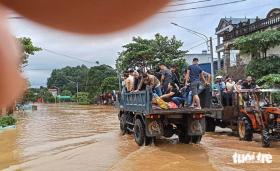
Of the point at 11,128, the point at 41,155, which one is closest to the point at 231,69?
the point at 11,128

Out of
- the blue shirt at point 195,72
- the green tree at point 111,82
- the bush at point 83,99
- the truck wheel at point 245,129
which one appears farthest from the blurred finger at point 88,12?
the bush at point 83,99

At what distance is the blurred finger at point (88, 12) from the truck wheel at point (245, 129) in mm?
10869

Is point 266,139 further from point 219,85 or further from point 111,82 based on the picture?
point 111,82

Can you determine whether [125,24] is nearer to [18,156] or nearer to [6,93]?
[6,93]

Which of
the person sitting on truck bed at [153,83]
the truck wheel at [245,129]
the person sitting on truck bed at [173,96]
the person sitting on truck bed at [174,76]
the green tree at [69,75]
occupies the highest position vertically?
the person sitting on truck bed at [174,76]

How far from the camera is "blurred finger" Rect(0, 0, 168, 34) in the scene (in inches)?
34.8

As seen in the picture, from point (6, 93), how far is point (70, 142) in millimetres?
12486

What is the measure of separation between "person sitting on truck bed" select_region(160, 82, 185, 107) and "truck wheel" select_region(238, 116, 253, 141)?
179 cm

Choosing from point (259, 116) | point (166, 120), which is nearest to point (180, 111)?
point (166, 120)

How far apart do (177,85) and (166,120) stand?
4.03ft

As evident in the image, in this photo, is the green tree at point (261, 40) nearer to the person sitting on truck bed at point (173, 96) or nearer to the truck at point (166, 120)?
the person sitting on truck bed at point (173, 96)

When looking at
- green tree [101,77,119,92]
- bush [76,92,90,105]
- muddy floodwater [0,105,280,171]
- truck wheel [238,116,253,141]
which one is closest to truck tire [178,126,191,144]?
muddy floodwater [0,105,280,171]

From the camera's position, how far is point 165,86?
38.0ft

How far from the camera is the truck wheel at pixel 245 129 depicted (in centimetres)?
1141
